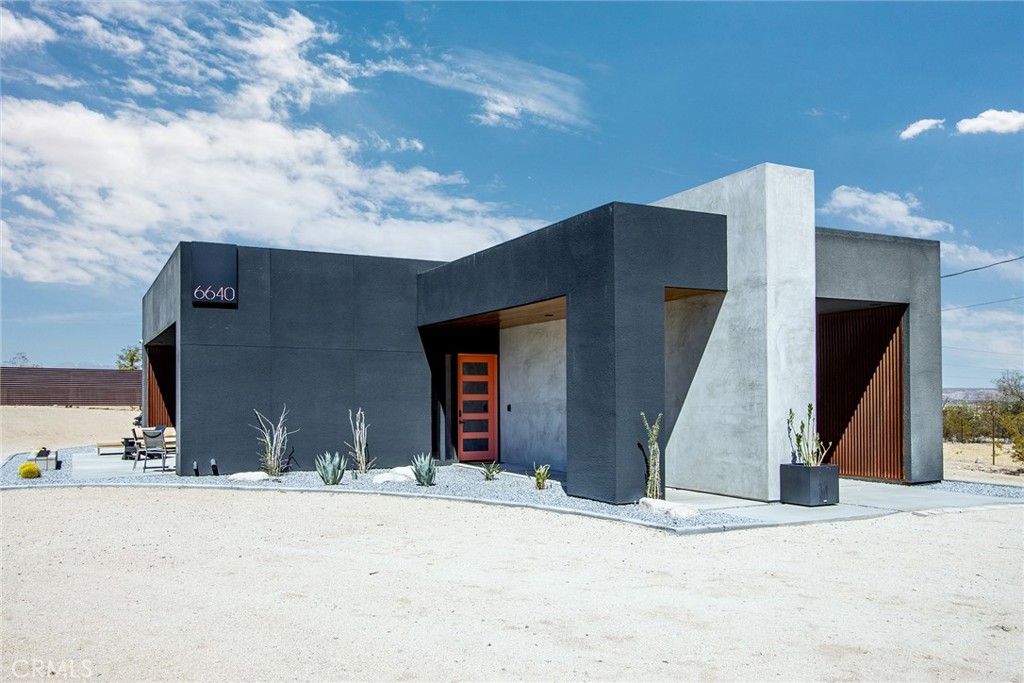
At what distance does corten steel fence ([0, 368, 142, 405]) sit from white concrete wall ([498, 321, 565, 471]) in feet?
88.6

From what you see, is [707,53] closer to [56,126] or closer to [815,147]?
[815,147]

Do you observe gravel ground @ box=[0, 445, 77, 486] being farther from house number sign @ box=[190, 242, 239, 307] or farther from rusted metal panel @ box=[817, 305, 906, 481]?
rusted metal panel @ box=[817, 305, 906, 481]

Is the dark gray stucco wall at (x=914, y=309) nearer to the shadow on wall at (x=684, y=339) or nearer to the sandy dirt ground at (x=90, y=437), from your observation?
the shadow on wall at (x=684, y=339)

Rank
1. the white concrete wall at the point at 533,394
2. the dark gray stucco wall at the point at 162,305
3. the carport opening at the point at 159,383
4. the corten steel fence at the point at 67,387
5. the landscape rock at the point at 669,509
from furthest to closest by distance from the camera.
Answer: the corten steel fence at the point at 67,387 → the carport opening at the point at 159,383 → the white concrete wall at the point at 533,394 → the dark gray stucco wall at the point at 162,305 → the landscape rock at the point at 669,509

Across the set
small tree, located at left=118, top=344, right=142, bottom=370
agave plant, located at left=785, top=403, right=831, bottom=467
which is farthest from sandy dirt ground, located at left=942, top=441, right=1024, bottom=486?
small tree, located at left=118, top=344, right=142, bottom=370

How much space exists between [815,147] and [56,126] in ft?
43.8

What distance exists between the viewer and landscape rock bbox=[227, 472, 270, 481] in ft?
40.8

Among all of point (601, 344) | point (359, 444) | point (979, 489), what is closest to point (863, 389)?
point (979, 489)

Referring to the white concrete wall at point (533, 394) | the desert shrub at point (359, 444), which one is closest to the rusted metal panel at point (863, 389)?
the white concrete wall at point (533, 394)

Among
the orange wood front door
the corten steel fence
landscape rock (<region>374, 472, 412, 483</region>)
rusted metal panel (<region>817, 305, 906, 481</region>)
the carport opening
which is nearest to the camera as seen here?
rusted metal panel (<region>817, 305, 906, 481</region>)

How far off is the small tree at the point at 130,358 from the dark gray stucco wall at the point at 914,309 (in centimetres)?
4364

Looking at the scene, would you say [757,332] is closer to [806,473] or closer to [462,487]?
[806,473]

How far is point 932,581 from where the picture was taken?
5.90 meters

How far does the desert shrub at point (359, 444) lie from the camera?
44.6ft
